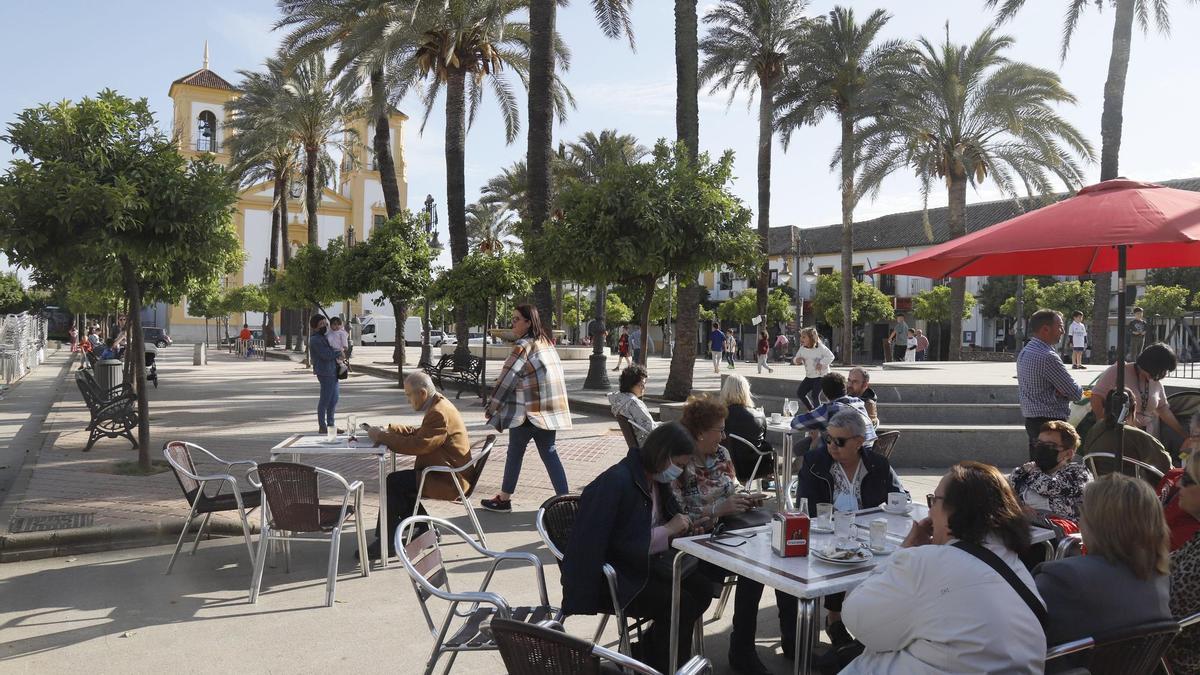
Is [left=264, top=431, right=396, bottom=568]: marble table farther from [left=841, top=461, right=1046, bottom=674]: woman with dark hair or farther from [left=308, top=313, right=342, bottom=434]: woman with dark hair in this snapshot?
[left=308, top=313, right=342, bottom=434]: woman with dark hair

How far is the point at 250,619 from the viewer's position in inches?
183

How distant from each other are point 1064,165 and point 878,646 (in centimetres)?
2360

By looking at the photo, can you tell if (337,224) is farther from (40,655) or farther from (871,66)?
(40,655)

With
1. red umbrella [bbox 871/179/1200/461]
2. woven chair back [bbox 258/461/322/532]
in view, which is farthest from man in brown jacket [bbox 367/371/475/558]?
red umbrella [bbox 871/179/1200/461]

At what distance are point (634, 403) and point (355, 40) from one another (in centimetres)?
1500

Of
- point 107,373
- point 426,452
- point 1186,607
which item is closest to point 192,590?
point 426,452

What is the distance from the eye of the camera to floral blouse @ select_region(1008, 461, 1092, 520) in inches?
168

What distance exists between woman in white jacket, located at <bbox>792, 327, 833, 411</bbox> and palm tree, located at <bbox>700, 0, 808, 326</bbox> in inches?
595

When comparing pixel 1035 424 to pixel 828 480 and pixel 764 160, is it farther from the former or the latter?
pixel 764 160

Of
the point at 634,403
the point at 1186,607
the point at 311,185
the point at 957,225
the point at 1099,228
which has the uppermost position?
the point at 311,185

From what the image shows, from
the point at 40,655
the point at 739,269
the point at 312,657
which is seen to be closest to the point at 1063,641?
the point at 312,657

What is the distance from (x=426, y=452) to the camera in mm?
5750

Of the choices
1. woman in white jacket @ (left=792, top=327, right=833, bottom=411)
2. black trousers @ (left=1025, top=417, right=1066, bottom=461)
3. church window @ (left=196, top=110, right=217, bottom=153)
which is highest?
church window @ (left=196, top=110, right=217, bottom=153)

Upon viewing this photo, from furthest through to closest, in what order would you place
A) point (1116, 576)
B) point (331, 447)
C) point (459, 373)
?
point (459, 373) → point (331, 447) → point (1116, 576)
